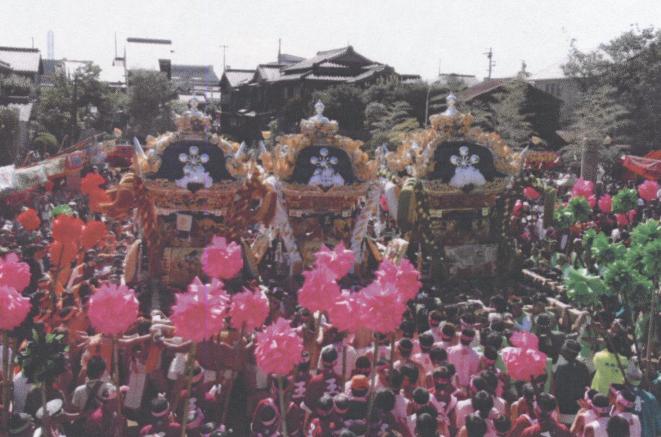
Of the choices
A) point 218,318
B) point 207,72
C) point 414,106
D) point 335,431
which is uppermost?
point 207,72

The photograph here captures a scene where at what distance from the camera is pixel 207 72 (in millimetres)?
60375

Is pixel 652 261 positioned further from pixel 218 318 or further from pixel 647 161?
pixel 647 161

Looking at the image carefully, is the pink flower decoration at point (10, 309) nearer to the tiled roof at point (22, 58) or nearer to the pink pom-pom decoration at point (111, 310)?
the pink pom-pom decoration at point (111, 310)

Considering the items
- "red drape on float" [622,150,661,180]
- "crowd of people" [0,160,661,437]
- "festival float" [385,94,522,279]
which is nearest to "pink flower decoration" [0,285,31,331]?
"crowd of people" [0,160,661,437]

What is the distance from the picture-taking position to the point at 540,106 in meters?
31.2

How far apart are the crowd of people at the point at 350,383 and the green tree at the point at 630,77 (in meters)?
21.1

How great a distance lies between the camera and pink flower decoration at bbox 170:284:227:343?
4.59 metres

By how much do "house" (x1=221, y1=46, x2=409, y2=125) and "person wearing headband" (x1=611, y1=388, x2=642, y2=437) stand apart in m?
27.4

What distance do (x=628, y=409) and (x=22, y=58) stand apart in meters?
36.7

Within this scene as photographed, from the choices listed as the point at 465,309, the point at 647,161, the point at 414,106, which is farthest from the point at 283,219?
the point at 414,106

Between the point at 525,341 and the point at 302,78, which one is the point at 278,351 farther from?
the point at 302,78

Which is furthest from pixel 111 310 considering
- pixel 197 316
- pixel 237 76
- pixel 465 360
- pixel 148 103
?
pixel 237 76

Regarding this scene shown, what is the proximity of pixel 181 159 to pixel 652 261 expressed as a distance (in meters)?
6.99

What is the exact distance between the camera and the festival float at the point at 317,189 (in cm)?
1149
